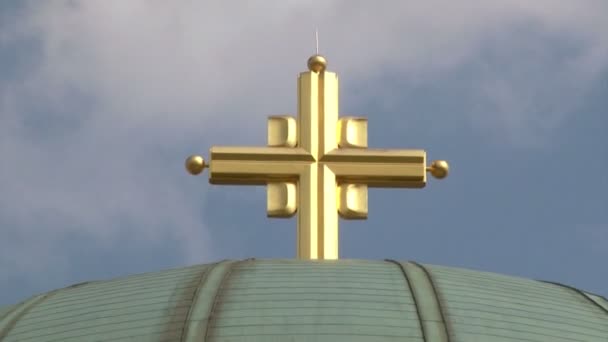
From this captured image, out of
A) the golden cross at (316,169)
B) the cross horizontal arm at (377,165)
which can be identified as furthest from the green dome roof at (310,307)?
the cross horizontal arm at (377,165)

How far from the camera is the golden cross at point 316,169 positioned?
27.6 metres

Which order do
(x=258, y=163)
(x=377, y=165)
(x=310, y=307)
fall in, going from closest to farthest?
(x=310, y=307)
(x=258, y=163)
(x=377, y=165)

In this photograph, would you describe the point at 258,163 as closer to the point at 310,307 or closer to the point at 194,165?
the point at 194,165

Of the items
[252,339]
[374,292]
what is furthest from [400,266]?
[252,339]

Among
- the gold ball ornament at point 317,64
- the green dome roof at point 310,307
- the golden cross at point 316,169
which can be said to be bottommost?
the green dome roof at point 310,307

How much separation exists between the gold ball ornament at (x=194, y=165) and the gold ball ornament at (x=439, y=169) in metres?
2.87

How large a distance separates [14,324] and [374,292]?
162 inches

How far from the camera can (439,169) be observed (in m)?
28.1

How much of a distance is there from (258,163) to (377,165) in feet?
4.87

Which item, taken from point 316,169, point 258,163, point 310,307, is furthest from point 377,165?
point 310,307

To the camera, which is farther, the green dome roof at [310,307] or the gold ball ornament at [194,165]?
the gold ball ornament at [194,165]

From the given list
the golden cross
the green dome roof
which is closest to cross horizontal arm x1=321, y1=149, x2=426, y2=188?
the golden cross

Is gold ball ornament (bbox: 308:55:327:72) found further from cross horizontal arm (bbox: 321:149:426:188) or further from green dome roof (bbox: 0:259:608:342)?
green dome roof (bbox: 0:259:608:342)

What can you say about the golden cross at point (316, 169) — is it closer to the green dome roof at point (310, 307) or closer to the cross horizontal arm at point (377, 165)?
the cross horizontal arm at point (377, 165)
